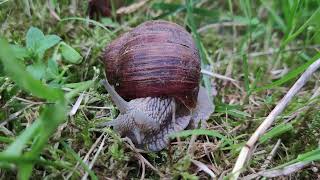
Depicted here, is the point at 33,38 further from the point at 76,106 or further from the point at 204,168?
the point at 204,168

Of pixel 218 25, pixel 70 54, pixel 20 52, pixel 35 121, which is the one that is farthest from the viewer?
pixel 218 25

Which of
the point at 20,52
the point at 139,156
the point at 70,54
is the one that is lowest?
the point at 139,156

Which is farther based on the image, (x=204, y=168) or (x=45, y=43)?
(x=45, y=43)

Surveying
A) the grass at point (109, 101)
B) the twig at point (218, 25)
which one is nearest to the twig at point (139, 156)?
the grass at point (109, 101)

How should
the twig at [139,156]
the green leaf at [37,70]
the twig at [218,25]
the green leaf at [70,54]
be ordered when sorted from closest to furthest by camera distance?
1. the twig at [139,156]
2. the green leaf at [37,70]
3. the green leaf at [70,54]
4. the twig at [218,25]

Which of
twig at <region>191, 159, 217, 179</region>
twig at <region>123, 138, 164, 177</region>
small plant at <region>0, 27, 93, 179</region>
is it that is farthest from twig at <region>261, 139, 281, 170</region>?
small plant at <region>0, 27, 93, 179</region>

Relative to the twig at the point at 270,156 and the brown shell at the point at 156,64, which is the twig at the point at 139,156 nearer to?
the brown shell at the point at 156,64

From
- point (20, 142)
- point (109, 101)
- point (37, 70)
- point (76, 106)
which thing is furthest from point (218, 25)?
point (20, 142)

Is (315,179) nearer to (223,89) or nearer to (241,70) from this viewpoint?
(223,89)
